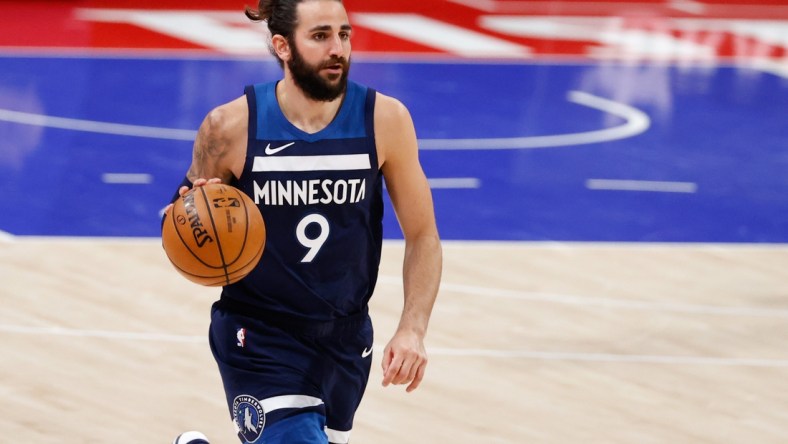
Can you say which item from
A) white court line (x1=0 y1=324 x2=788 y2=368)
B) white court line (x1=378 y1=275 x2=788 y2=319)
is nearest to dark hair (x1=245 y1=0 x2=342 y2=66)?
white court line (x1=0 y1=324 x2=788 y2=368)

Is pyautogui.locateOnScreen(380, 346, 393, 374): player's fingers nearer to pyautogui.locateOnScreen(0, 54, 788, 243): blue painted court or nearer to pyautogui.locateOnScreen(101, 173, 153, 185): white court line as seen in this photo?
pyautogui.locateOnScreen(0, 54, 788, 243): blue painted court

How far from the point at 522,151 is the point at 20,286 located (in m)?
4.98

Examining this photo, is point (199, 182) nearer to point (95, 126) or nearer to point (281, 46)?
point (281, 46)

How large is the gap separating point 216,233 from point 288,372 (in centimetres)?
58

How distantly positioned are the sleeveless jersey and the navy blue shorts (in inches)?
2.8

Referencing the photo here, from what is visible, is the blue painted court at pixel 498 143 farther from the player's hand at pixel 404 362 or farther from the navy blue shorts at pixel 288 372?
the player's hand at pixel 404 362

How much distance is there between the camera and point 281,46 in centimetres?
480

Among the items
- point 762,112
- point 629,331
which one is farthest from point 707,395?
point 762,112

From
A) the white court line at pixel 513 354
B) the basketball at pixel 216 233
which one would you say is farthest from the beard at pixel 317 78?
the white court line at pixel 513 354

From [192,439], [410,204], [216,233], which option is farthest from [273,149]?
[192,439]

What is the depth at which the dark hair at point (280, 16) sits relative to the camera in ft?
15.6

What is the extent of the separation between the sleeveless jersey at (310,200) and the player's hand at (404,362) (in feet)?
1.09

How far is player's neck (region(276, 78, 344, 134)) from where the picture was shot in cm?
488

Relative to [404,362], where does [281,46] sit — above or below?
above
